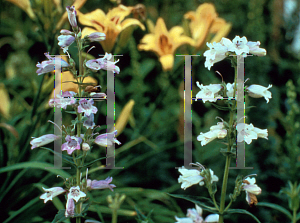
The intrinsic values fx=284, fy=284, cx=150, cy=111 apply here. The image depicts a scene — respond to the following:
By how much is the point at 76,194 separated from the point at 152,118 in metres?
0.67

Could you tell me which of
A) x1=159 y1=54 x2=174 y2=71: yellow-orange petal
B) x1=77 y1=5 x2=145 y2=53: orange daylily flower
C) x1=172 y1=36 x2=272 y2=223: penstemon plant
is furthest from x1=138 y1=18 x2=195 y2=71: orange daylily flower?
x1=172 y1=36 x2=272 y2=223: penstemon plant

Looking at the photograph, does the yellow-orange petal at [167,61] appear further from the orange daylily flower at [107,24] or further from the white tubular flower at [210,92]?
the white tubular flower at [210,92]

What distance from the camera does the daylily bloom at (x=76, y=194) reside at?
536 millimetres

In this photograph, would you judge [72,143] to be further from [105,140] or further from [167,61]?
[167,61]

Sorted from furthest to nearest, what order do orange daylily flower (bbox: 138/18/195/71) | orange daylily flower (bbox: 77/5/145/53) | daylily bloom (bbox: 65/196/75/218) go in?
orange daylily flower (bbox: 138/18/195/71)
orange daylily flower (bbox: 77/5/145/53)
daylily bloom (bbox: 65/196/75/218)

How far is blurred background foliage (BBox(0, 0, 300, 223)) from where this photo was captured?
893 mm

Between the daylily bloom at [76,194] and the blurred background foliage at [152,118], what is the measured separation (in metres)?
0.26

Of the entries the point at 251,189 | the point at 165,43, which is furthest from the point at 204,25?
the point at 251,189

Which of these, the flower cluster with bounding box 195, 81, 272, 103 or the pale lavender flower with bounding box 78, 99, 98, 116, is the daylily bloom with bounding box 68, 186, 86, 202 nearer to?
the pale lavender flower with bounding box 78, 99, 98, 116

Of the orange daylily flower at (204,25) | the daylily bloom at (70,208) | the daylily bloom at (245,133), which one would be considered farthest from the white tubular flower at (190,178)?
the orange daylily flower at (204,25)

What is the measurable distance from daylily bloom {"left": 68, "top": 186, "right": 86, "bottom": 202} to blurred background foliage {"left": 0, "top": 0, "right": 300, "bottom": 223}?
256 mm

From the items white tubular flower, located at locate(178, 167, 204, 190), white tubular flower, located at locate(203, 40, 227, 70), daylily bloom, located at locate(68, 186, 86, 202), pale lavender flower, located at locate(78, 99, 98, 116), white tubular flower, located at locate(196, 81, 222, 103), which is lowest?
daylily bloom, located at locate(68, 186, 86, 202)

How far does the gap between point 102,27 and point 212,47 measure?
1.25 ft

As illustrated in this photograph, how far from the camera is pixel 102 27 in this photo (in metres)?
0.83
